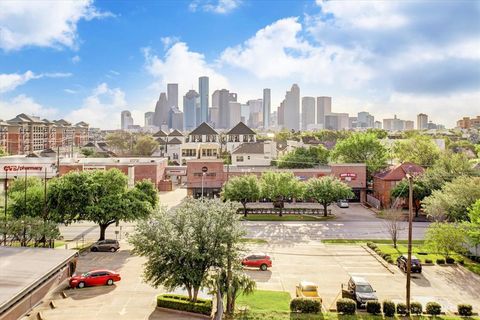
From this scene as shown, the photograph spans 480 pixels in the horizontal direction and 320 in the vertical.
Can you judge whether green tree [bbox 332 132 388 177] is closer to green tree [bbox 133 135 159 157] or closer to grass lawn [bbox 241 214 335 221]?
grass lawn [bbox 241 214 335 221]

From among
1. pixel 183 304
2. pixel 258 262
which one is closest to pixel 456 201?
pixel 258 262

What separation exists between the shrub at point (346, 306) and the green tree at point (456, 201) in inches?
729

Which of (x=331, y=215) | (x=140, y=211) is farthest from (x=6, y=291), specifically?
(x=331, y=215)

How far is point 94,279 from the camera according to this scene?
25734 millimetres

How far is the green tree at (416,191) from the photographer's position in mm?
46906

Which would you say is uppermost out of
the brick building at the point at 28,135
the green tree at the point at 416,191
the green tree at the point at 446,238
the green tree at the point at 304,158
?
the brick building at the point at 28,135

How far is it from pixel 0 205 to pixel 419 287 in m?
35.0

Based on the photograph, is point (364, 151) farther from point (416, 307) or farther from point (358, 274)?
point (416, 307)

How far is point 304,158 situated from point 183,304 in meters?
51.9

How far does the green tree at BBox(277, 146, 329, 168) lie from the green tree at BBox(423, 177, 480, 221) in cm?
3236

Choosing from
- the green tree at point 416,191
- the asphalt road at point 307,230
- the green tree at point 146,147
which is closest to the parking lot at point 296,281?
the asphalt road at point 307,230

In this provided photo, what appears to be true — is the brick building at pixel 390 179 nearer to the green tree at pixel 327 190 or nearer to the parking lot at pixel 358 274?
the green tree at pixel 327 190

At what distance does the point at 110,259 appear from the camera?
31547mm

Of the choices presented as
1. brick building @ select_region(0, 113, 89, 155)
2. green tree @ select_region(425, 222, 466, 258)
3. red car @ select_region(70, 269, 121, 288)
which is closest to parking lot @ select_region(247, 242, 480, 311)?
green tree @ select_region(425, 222, 466, 258)
